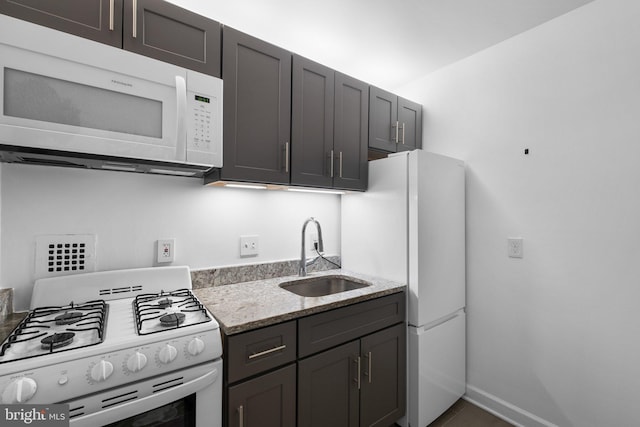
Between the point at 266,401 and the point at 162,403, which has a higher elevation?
the point at 162,403

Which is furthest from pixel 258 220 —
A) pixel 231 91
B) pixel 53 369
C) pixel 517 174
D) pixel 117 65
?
pixel 517 174

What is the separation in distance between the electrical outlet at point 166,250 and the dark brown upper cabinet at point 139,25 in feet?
2.86

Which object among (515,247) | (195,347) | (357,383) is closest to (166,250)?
(195,347)

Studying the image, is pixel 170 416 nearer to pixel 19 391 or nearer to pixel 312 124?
pixel 19 391

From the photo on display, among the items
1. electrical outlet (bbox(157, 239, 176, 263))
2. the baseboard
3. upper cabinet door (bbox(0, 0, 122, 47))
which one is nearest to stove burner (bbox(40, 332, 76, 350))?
electrical outlet (bbox(157, 239, 176, 263))

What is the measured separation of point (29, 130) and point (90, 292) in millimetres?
730

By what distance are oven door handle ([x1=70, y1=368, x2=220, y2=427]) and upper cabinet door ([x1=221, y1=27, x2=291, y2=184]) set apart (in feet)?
2.81

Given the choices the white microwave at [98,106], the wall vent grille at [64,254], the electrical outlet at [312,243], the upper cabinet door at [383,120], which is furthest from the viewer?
the electrical outlet at [312,243]

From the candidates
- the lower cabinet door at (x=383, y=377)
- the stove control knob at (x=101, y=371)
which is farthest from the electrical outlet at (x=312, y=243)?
the stove control knob at (x=101, y=371)

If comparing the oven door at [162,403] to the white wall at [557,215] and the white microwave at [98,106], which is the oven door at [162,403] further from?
the white wall at [557,215]

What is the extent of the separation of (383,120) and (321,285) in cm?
126

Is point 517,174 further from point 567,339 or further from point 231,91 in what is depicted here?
point 231,91

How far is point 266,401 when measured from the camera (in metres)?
1.18

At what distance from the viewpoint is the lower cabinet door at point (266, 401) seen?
1.10m
